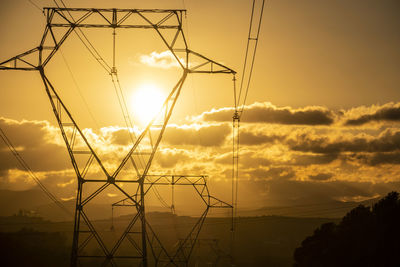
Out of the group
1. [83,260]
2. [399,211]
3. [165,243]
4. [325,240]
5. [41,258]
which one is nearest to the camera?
[399,211]

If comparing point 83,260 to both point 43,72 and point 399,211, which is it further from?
Answer: point 43,72

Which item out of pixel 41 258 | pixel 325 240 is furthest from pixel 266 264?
pixel 325 240

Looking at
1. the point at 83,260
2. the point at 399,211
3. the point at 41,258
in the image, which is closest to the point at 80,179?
the point at 399,211

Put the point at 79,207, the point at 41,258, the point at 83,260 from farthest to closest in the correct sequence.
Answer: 1. the point at 83,260
2. the point at 41,258
3. the point at 79,207

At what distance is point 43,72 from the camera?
34.6 m

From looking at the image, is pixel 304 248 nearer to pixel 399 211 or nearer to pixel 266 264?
pixel 399 211

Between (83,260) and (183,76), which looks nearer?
(183,76)

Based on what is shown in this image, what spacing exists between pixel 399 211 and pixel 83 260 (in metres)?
70.7

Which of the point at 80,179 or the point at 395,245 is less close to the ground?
the point at 80,179

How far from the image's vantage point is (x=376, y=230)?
67812mm

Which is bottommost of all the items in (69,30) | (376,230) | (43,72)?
(376,230)

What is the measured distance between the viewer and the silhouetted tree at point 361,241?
206 feet

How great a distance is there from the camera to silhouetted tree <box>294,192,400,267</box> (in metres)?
62.7

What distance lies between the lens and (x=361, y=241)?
6788 centimetres
